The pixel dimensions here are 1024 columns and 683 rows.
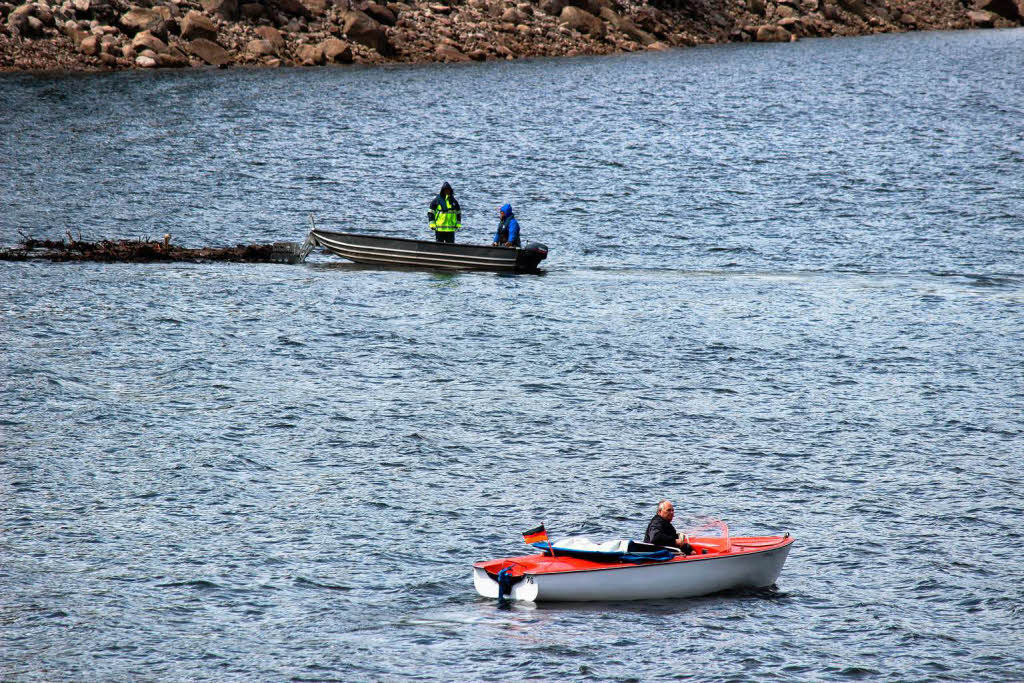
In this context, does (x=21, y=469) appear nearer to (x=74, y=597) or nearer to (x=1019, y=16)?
(x=74, y=597)

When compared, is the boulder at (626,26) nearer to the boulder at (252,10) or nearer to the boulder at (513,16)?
the boulder at (513,16)

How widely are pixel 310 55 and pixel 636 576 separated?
92.6 meters

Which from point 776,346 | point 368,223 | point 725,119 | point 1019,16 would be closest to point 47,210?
point 368,223

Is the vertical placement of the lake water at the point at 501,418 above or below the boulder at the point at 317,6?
below

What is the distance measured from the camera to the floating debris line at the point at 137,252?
174 ft

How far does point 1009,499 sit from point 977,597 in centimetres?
559

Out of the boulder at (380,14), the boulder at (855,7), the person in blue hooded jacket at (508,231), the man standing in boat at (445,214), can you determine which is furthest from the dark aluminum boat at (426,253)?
the boulder at (855,7)

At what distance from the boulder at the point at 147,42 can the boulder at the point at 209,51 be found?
100 inches

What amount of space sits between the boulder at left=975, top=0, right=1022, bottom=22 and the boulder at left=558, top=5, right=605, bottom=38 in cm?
7396

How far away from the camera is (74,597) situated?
24969mm

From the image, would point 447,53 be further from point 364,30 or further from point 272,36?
point 272,36

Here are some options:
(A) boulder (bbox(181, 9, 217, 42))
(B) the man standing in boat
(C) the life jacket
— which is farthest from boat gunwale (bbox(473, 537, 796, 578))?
(A) boulder (bbox(181, 9, 217, 42))

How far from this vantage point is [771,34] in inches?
5945

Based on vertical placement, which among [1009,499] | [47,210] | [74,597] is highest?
[47,210]
